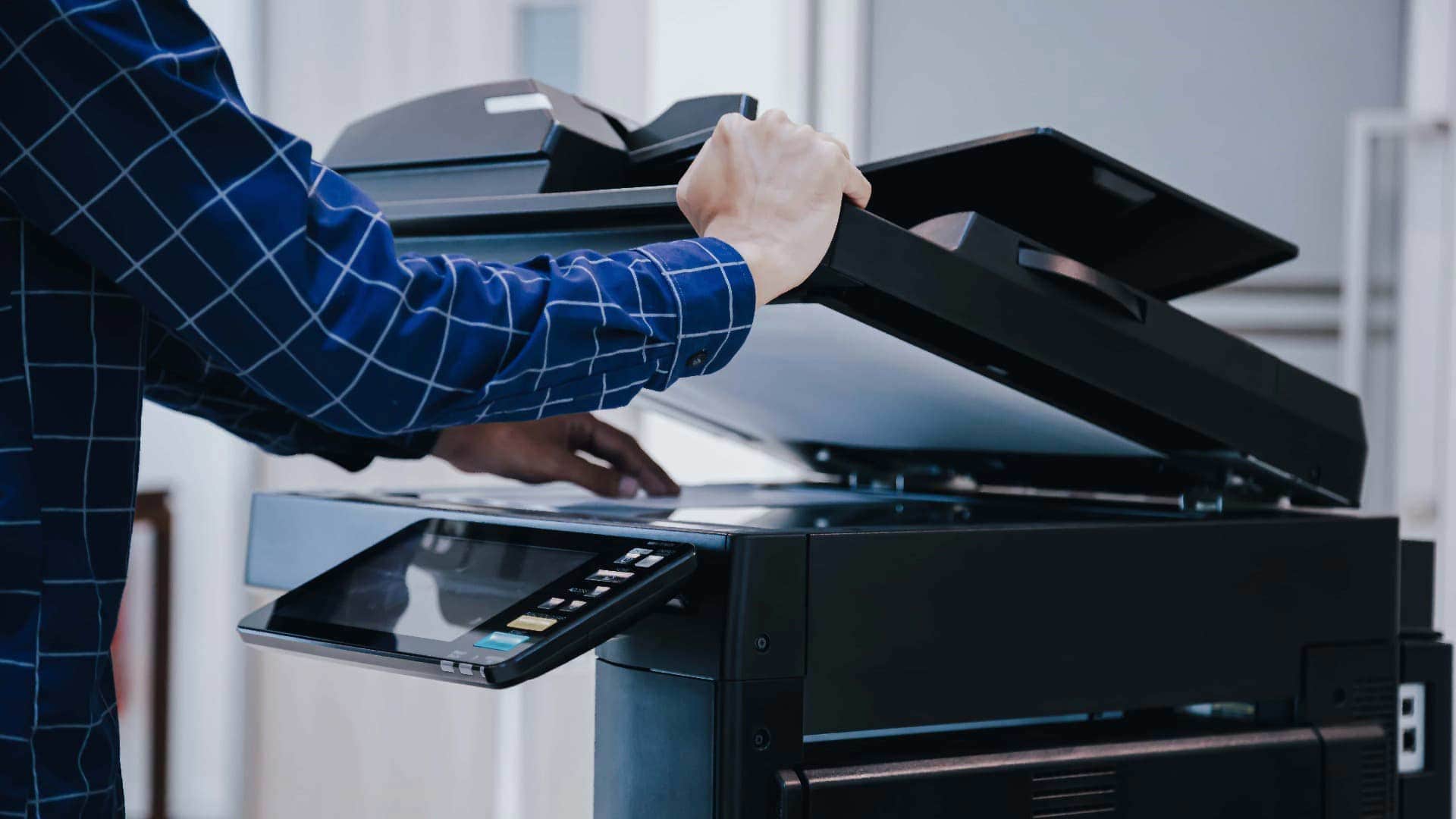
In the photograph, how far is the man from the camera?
45cm

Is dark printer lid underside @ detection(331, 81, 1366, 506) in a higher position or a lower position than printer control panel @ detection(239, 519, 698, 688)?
higher

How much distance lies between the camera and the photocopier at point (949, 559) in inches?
21.8

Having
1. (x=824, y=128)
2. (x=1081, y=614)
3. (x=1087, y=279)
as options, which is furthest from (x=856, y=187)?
(x=824, y=128)

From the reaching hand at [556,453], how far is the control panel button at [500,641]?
342 mm

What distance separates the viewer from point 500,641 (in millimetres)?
510

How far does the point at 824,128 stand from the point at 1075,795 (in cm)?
152

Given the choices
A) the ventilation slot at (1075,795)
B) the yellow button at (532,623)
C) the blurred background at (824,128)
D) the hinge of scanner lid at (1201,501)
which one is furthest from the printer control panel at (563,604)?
the blurred background at (824,128)

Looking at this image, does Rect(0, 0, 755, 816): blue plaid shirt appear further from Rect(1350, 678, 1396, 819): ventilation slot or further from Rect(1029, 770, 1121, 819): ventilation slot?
Rect(1350, 678, 1396, 819): ventilation slot

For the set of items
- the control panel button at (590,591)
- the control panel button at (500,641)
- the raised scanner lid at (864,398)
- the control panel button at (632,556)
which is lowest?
the control panel button at (500,641)

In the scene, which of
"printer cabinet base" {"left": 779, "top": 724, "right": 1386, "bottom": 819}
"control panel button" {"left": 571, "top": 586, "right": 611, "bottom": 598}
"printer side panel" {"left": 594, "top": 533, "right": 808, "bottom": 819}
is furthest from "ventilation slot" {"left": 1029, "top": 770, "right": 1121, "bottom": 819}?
"control panel button" {"left": 571, "top": 586, "right": 611, "bottom": 598}

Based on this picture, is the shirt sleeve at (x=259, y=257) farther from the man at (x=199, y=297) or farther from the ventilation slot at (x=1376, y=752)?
the ventilation slot at (x=1376, y=752)

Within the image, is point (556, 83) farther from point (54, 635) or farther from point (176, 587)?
point (54, 635)

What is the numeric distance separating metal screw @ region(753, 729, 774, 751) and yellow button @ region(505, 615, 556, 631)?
105mm

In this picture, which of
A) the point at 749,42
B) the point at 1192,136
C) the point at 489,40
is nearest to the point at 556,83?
the point at 489,40
